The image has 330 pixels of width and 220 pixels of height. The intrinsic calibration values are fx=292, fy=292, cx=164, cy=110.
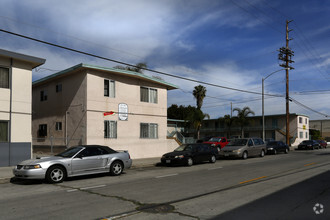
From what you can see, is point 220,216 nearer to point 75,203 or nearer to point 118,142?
point 75,203

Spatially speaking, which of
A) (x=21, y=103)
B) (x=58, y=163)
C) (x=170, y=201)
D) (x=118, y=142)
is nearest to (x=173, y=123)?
(x=118, y=142)

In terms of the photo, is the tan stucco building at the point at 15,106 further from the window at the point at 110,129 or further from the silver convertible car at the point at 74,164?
the silver convertible car at the point at 74,164

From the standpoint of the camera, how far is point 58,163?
36.2 feet

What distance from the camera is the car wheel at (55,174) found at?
35.2ft

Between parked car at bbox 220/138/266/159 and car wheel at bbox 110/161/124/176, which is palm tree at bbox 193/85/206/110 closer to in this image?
parked car at bbox 220/138/266/159

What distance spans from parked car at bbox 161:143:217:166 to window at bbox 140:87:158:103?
6.47 meters

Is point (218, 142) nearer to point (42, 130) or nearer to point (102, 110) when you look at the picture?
point (102, 110)

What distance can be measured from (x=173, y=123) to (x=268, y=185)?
95.8 feet

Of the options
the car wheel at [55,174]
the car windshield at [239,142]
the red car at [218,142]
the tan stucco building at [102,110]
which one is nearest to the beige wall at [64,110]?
the tan stucco building at [102,110]

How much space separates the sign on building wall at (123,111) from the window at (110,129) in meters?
0.66

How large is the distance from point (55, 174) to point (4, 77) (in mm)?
7947

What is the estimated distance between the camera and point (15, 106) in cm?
1598

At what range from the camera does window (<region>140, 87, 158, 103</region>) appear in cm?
2287

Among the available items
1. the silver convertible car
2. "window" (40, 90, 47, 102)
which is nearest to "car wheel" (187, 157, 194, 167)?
the silver convertible car
